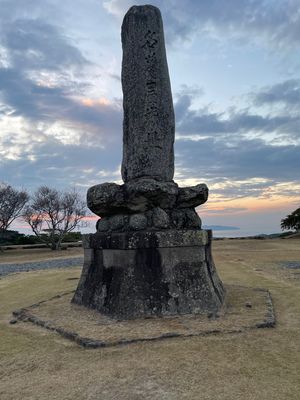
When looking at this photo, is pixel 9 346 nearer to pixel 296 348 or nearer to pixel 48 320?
pixel 48 320

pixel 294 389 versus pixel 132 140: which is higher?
pixel 132 140

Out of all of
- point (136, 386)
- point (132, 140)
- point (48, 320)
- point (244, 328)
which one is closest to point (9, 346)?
point (48, 320)

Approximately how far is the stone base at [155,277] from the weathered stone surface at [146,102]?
52.5 inches

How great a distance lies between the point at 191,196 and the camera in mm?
6730

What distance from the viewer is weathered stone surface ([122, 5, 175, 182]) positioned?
22.6ft

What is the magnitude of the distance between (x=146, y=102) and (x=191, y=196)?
6.16 feet

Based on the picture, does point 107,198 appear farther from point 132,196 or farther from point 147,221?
point 147,221

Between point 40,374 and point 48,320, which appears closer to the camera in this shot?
point 40,374

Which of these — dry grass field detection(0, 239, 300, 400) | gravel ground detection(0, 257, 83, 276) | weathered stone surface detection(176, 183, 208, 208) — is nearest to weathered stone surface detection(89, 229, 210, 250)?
weathered stone surface detection(176, 183, 208, 208)

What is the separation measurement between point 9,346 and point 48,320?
1.03 metres

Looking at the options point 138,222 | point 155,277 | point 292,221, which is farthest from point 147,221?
point 292,221

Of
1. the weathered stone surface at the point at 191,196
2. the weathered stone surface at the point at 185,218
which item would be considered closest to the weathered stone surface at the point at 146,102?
the weathered stone surface at the point at 191,196

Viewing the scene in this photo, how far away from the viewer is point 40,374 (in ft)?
12.8

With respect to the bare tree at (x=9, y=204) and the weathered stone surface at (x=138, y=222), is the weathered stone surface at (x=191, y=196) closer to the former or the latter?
the weathered stone surface at (x=138, y=222)
